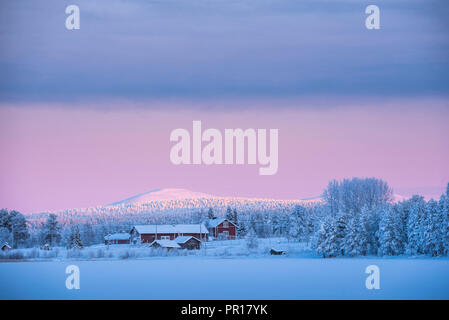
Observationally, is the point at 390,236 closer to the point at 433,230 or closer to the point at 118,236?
the point at 433,230

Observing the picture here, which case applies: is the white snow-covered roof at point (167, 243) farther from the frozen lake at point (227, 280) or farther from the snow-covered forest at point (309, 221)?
the frozen lake at point (227, 280)

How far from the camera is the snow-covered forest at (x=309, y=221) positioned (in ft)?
73.4

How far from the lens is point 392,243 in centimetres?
2336

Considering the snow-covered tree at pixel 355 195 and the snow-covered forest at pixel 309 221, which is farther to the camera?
the snow-covered tree at pixel 355 195

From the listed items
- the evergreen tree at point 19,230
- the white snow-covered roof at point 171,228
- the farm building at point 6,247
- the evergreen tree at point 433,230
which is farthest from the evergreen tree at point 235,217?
the farm building at point 6,247

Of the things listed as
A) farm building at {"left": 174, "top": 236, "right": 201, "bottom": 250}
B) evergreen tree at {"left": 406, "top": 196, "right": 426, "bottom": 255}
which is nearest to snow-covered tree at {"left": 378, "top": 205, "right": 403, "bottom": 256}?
evergreen tree at {"left": 406, "top": 196, "right": 426, "bottom": 255}

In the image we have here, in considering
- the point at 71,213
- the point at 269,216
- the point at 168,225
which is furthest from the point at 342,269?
the point at 71,213

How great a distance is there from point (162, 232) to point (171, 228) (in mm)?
371

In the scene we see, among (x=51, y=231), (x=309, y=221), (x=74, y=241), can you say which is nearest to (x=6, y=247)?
(x=51, y=231)

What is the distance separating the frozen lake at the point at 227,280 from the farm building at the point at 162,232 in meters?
1.92

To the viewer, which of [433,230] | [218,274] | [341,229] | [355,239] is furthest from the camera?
[341,229]

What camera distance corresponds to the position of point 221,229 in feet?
83.6

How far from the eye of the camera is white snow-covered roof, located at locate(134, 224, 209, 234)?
2416 centimetres
